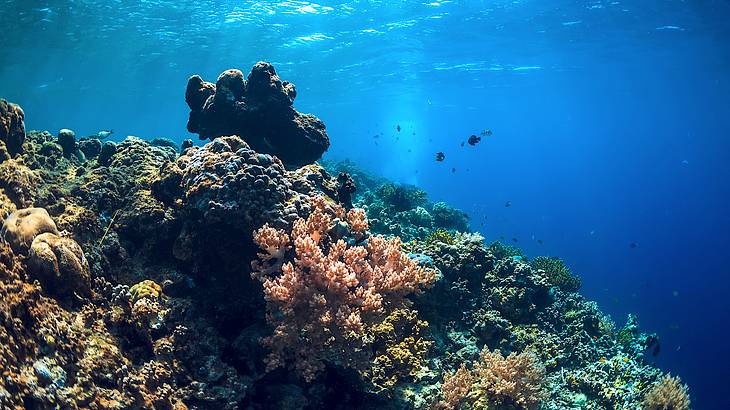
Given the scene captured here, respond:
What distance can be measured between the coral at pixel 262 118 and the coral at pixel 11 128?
10.7 feet

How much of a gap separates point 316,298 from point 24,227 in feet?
10.8

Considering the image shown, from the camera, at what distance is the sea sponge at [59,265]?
4.18 m

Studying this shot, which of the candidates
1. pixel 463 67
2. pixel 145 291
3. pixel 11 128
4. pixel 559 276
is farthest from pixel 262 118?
pixel 463 67

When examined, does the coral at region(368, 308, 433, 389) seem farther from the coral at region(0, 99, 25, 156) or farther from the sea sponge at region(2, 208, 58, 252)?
the coral at region(0, 99, 25, 156)

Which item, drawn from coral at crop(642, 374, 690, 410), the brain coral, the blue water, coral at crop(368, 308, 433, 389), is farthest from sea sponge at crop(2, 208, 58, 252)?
the blue water

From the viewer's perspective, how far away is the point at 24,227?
175 inches

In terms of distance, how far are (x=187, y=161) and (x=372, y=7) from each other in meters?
23.8

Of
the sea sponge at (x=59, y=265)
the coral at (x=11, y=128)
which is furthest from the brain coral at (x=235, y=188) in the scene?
the coral at (x=11, y=128)

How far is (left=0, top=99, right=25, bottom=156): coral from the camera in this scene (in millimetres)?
6422

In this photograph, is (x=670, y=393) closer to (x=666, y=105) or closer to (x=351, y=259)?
(x=351, y=259)

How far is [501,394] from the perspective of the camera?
5.70 meters

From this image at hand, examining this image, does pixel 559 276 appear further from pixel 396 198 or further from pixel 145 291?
pixel 145 291

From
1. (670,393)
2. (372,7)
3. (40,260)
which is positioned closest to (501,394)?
(670,393)

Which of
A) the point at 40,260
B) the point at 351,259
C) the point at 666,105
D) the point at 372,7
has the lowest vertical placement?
the point at 666,105
